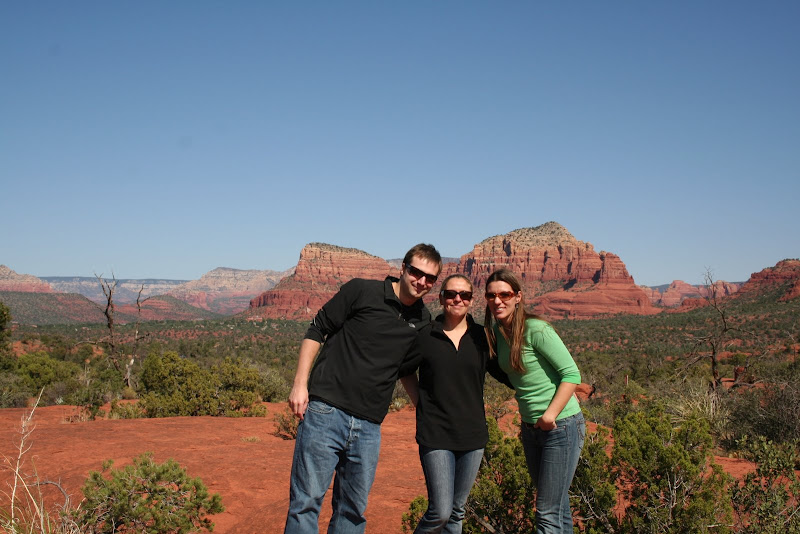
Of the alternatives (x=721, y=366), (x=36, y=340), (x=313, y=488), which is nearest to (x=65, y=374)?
(x=36, y=340)

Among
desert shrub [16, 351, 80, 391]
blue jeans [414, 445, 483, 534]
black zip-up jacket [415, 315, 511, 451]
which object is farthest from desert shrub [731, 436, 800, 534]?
desert shrub [16, 351, 80, 391]

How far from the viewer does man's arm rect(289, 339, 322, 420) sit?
2.81 meters

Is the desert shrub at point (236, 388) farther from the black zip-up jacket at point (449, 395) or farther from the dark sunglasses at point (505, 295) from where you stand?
the dark sunglasses at point (505, 295)

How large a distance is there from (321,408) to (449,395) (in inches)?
26.6

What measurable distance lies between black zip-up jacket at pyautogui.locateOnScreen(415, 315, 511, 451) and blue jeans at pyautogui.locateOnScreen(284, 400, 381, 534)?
30cm

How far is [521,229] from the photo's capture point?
11206 centimetres

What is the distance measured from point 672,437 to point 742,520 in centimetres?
76

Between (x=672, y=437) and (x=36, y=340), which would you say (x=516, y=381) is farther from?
(x=36, y=340)

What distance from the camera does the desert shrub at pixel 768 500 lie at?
12.1ft

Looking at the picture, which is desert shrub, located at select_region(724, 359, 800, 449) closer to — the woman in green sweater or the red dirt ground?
the red dirt ground

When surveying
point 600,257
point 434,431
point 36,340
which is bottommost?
point 36,340

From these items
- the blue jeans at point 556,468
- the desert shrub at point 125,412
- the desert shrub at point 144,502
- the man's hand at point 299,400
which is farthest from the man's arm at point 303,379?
the desert shrub at point 125,412

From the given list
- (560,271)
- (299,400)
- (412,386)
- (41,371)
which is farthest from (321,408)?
(560,271)

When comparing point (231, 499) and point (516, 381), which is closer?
point (516, 381)
